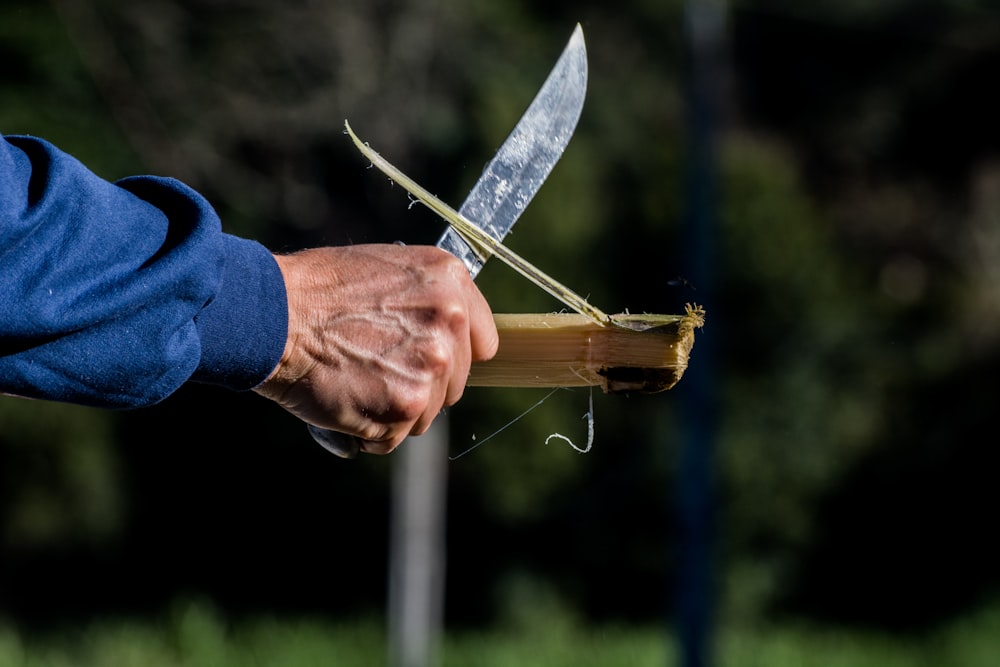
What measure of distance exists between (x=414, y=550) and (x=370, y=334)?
23.0ft

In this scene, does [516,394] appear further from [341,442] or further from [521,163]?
[341,442]

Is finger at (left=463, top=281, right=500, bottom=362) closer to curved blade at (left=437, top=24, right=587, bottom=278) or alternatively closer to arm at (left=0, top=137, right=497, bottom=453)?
arm at (left=0, top=137, right=497, bottom=453)

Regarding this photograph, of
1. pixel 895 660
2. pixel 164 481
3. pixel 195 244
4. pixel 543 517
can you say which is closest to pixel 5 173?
pixel 195 244

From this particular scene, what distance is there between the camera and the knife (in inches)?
87.7

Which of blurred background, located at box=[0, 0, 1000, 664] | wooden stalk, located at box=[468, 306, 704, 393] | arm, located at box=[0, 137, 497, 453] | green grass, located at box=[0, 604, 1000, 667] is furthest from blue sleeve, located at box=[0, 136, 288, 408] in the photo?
blurred background, located at box=[0, 0, 1000, 664]

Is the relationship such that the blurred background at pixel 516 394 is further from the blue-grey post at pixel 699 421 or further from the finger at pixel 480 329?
the finger at pixel 480 329

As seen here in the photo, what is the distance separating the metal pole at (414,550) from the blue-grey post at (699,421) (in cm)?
234

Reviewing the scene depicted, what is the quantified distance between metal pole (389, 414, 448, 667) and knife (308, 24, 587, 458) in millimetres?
6153

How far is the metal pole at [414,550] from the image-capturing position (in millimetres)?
8633

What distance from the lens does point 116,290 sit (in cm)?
173

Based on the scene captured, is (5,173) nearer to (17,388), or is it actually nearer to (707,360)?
(17,388)

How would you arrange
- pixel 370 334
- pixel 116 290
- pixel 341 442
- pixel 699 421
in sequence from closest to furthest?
pixel 116 290 < pixel 370 334 < pixel 341 442 < pixel 699 421

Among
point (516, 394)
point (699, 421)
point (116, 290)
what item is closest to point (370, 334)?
point (116, 290)

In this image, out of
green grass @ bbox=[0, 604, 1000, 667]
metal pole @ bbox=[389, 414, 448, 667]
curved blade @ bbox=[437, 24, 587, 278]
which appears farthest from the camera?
metal pole @ bbox=[389, 414, 448, 667]
